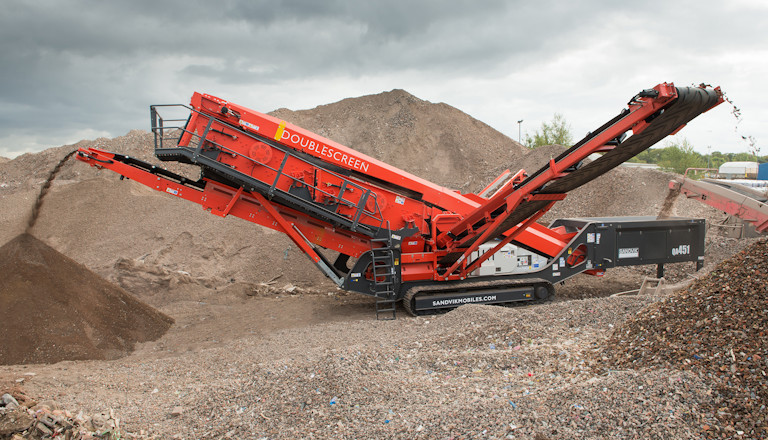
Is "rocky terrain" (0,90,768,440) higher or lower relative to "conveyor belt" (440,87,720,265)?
lower

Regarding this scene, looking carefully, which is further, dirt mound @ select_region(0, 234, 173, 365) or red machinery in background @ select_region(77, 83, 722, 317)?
red machinery in background @ select_region(77, 83, 722, 317)

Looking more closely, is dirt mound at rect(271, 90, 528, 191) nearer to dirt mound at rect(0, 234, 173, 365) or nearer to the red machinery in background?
the red machinery in background

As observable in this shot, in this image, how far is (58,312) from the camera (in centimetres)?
733

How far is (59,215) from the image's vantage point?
1545cm

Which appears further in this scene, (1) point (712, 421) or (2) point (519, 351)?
(2) point (519, 351)

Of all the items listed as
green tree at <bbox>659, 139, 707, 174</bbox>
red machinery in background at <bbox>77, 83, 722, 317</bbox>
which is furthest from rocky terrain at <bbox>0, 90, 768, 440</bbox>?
green tree at <bbox>659, 139, 707, 174</bbox>

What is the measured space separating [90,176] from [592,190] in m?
16.6

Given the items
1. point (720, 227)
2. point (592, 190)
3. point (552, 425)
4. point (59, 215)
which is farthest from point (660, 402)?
point (59, 215)

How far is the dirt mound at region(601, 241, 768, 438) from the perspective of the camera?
3.94 metres

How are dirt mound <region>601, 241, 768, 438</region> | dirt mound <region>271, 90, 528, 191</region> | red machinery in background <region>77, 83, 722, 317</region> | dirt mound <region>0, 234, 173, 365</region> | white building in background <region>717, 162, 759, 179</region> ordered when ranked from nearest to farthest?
dirt mound <region>601, 241, 768, 438</region> < dirt mound <region>0, 234, 173, 365</region> < red machinery in background <region>77, 83, 722, 317</region> < dirt mound <region>271, 90, 528, 191</region> < white building in background <region>717, 162, 759, 179</region>

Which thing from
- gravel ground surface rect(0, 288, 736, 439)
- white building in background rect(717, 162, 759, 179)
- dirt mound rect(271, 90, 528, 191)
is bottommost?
gravel ground surface rect(0, 288, 736, 439)

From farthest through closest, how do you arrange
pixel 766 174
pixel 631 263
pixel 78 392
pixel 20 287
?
pixel 766 174
pixel 631 263
pixel 20 287
pixel 78 392

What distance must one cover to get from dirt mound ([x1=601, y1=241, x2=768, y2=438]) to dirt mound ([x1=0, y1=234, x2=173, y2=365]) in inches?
254

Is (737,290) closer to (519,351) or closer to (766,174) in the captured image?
(519,351)
